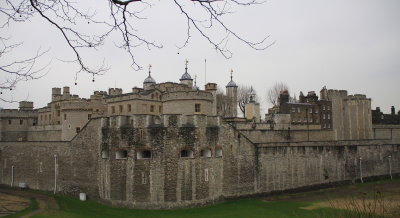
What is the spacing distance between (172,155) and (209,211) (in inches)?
152

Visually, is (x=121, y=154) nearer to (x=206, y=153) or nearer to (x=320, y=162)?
(x=206, y=153)

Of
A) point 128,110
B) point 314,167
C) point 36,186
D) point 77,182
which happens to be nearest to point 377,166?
point 314,167

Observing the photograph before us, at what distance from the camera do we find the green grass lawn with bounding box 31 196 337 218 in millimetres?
21734

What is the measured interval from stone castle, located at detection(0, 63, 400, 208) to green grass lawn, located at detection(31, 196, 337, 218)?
740 millimetres

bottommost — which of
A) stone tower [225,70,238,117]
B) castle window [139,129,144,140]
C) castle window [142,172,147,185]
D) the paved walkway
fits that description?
the paved walkway

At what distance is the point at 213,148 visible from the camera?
2494 cm

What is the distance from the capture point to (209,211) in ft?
75.8

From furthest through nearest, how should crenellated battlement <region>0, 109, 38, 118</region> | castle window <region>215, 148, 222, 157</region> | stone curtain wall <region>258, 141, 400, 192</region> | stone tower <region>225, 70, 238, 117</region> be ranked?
stone tower <region>225, 70, 238, 117</region> < crenellated battlement <region>0, 109, 38, 118</region> < stone curtain wall <region>258, 141, 400, 192</region> < castle window <region>215, 148, 222, 157</region>

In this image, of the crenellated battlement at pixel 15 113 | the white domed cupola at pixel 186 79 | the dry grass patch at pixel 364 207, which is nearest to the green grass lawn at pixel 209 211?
the dry grass patch at pixel 364 207

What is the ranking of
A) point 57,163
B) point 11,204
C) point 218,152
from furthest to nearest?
1. point 57,163
2. point 218,152
3. point 11,204

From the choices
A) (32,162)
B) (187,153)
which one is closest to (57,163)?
(32,162)

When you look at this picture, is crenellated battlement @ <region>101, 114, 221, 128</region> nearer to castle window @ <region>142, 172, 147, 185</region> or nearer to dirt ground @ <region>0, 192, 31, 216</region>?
castle window @ <region>142, 172, 147, 185</region>

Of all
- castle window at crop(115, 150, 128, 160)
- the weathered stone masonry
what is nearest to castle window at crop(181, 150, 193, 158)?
the weathered stone masonry

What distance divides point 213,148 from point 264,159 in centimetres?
478
